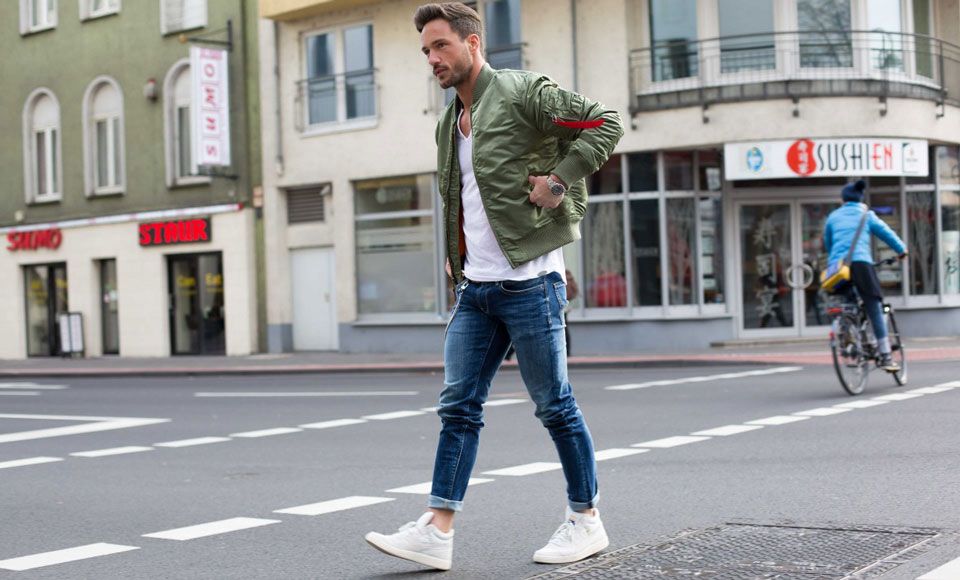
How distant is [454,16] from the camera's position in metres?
5.05

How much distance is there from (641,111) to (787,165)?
258 cm

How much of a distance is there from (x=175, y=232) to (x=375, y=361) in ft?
25.3

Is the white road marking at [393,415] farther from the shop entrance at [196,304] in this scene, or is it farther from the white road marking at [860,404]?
the shop entrance at [196,304]

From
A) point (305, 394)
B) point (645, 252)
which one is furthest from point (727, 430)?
point (645, 252)

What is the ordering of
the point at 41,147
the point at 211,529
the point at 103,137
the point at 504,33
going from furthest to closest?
the point at 41,147 < the point at 103,137 < the point at 504,33 < the point at 211,529

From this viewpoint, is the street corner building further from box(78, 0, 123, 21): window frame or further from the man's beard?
the man's beard

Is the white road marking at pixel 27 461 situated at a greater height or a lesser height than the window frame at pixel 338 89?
lesser

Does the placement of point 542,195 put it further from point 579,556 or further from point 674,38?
point 674,38

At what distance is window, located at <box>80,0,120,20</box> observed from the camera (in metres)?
30.2

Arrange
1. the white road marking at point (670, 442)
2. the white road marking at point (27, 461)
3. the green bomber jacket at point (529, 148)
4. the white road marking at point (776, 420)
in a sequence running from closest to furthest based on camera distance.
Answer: the green bomber jacket at point (529, 148) → the white road marking at point (670, 442) → the white road marking at point (27, 461) → the white road marking at point (776, 420)

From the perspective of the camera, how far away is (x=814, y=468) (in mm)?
7703

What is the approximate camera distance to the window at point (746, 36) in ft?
73.1

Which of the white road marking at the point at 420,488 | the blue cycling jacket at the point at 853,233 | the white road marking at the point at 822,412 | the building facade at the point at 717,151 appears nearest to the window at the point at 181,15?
the building facade at the point at 717,151

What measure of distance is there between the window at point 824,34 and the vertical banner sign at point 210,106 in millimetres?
11452
